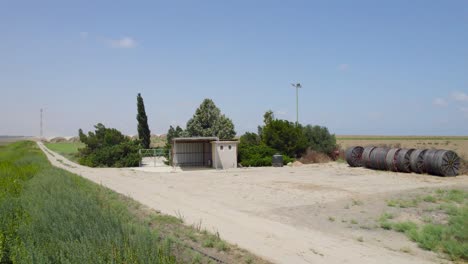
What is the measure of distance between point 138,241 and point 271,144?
31596mm

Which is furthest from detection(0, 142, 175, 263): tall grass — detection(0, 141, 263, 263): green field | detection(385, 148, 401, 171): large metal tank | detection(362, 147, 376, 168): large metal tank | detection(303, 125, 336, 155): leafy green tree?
detection(303, 125, 336, 155): leafy green tree

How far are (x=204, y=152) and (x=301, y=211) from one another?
950 inches

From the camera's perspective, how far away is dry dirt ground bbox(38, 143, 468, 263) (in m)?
8.98

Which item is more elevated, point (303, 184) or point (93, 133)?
point (93, 133)

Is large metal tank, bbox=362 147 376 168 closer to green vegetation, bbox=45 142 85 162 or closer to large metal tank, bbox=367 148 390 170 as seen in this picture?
large metal tank, bbox=367 148 390 170

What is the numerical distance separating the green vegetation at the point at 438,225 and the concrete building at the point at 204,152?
1913 centimetres

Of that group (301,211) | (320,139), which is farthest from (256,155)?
(301,211)

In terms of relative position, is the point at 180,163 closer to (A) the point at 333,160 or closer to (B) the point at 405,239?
(A) the point at 333,160

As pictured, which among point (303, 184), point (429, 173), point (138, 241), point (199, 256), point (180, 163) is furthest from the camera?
point (180, 163)

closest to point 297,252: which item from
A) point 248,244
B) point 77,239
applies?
point 248,244

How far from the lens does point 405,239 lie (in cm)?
1029

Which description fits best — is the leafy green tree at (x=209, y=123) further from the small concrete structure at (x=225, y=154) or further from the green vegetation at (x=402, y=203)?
the green vegetation at (x=402, y=203)

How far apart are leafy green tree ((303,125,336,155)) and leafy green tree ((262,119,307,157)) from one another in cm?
148

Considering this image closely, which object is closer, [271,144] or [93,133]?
[271,144]
